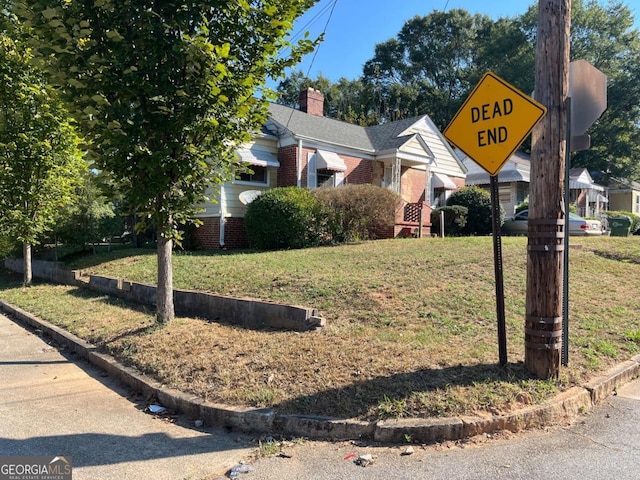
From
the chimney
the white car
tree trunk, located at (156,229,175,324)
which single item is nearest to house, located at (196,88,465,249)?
the chimney

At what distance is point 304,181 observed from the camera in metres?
17.5

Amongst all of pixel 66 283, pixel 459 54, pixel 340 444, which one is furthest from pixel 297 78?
pixel 340 444

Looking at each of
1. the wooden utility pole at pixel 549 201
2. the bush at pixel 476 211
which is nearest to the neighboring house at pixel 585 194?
the bush at pixel 476 211

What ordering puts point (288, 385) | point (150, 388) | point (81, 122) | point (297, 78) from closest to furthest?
point (288, 385), point (150, 388), point (81, 122), point (297, 78)

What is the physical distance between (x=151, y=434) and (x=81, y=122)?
12.7 feet

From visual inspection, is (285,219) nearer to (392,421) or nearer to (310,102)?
(392,421)

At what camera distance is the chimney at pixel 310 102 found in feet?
73.8

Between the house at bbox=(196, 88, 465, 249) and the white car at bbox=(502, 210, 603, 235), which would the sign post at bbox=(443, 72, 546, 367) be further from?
the white car at bbox=(502, 210, 603, 235)

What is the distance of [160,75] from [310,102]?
17.8 m

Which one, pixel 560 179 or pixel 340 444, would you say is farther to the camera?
pixel 560 179

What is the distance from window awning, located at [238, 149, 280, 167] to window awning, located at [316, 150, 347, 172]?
1.70 metres

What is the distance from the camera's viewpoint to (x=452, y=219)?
19.8 meters

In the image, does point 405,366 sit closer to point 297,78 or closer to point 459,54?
point 297,78

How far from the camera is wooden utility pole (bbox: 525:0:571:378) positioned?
4473mm
